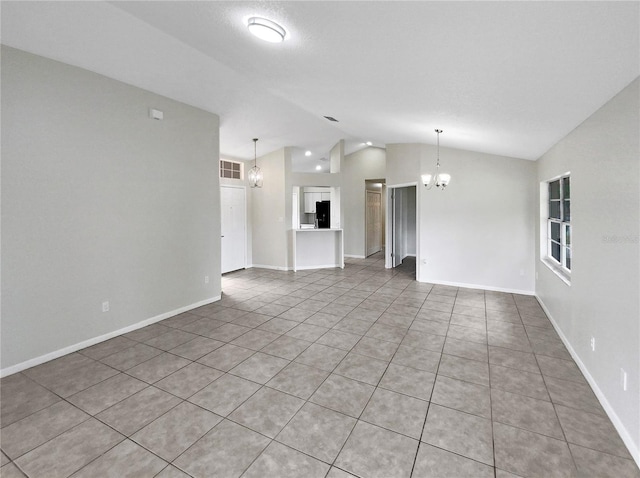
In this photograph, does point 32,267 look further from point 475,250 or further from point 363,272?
point 475,250

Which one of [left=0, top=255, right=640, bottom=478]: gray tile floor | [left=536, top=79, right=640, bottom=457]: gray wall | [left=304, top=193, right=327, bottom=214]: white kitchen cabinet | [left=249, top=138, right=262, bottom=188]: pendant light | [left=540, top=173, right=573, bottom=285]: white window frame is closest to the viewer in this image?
[left=0, top=255, right=640, bottom=478]: gray tile floor

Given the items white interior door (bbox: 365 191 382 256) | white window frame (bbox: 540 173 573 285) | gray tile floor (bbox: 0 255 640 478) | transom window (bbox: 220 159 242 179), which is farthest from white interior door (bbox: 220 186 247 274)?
white window frame (bbox: 540 173 573 285)

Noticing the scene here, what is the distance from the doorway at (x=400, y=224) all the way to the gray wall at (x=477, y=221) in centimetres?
70

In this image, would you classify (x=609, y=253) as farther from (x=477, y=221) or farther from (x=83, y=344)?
(x=83, y=344)

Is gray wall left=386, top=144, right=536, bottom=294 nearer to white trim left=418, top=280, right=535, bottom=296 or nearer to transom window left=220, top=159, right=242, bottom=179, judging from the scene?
white trim left=418, top=280, right=535, bottom=296

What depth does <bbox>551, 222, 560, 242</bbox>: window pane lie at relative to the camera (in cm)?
429

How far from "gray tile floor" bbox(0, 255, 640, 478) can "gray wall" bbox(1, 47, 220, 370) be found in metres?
0.43

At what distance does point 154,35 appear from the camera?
2.87 m

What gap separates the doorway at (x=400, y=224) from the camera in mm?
7695

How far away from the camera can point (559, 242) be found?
163 inches

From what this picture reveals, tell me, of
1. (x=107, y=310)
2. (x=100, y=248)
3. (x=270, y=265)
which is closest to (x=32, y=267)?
(x=100, y=248)

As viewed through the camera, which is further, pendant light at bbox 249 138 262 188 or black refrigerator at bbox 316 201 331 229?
black refrigerator at bbox 316 201 331 229

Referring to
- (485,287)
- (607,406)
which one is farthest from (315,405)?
(485,287)

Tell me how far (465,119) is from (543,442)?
3150mm
